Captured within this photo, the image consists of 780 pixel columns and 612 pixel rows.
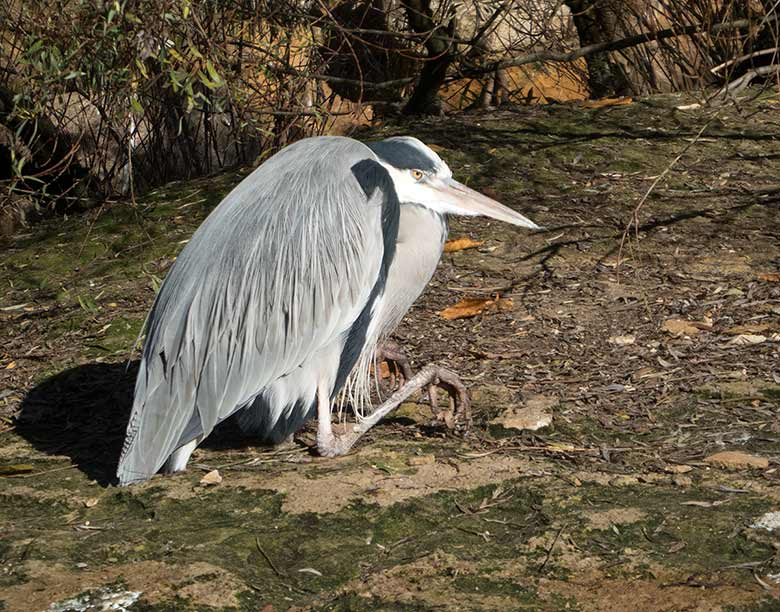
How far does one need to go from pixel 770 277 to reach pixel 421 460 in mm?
2332

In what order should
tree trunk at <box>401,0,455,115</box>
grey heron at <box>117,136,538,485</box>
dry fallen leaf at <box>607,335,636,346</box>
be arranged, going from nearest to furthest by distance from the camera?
grey heron at <box>117,136,538,485</box>
dry fallen leaf at <box>607,335,636,346</box>
tree trunk at <box>401,0,455,115</box>

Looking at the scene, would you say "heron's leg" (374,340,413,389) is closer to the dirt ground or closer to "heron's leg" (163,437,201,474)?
the dirt ground

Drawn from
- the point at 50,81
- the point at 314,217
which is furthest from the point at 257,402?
the point at 50,81

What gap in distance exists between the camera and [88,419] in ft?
14.7

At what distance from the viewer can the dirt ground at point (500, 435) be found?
2.83 metres

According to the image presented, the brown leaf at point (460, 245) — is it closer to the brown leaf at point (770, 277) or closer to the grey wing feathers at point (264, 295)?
the brown leaf at point (770, 277)

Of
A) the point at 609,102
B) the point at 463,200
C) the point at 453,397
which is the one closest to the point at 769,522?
the point at 453,397

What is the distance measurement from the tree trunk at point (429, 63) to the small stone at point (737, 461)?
4521mm

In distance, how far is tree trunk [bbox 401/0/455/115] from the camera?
302 inches

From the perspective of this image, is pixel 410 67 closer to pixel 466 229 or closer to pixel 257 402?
pixel 466 229

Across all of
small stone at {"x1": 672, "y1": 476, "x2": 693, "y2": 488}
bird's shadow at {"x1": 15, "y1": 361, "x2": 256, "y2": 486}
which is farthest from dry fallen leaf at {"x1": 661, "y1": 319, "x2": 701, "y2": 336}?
bird's shadow at {"x1": 15, "y1": 361, "x2": 256, "y2": 486}

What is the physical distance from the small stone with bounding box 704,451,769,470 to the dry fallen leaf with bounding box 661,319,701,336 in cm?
129

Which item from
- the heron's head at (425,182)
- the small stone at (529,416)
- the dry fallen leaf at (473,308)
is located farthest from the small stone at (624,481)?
the dry fallen leaf at (473,308)

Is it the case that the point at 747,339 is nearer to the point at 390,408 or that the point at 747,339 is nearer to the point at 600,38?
the point at 390,408
